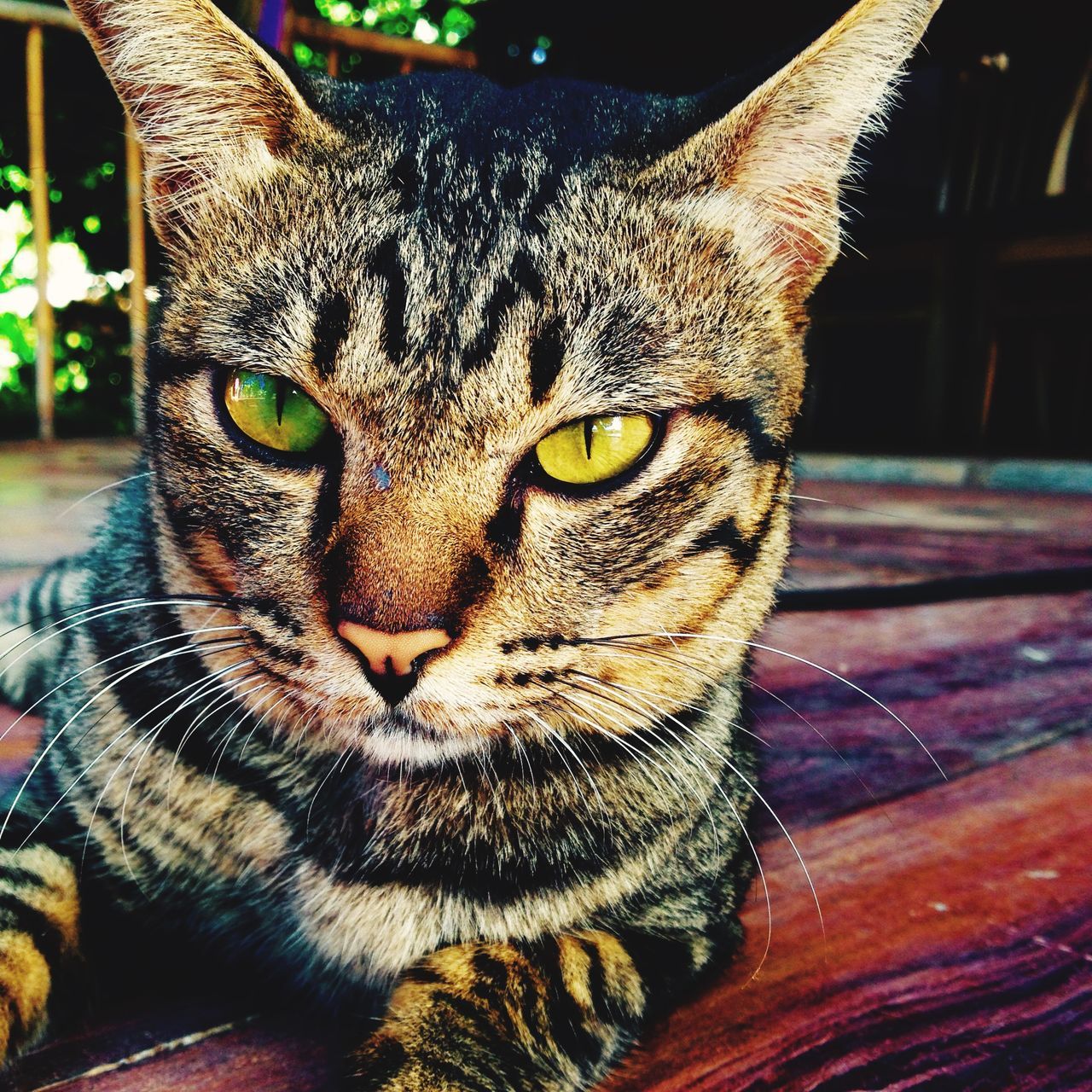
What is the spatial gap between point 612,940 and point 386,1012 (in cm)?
17

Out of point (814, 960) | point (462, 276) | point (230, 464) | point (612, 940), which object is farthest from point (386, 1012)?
point (462, 276)

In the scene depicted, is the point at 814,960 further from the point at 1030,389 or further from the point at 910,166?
the point at 910,166

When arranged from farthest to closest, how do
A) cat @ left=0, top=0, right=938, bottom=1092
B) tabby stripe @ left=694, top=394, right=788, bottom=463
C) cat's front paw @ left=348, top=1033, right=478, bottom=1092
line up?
tabby stripe @ left=694, top=394, right=788, bottom=463, cat @ left=0, top=0, right=938, bottom=1092, cat's front paw @ left=348, top=1033, right=478, bottom=1092

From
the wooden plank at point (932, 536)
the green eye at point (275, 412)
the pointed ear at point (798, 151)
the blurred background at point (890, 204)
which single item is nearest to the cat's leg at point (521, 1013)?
the green eye at point (275, 412)

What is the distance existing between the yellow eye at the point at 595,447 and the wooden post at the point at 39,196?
371 centimetres

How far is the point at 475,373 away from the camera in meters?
0.72

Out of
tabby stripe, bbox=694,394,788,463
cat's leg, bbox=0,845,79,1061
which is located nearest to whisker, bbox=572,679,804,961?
tabby stripe, bbox=694,394,788,463

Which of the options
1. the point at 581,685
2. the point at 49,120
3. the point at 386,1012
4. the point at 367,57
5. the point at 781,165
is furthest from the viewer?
the point at 367,57

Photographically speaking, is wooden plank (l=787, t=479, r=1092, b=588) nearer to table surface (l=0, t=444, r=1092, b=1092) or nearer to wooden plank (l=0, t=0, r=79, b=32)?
table surface (l=0, t=444, r=1092, b=1092)

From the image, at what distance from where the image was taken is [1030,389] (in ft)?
14.7

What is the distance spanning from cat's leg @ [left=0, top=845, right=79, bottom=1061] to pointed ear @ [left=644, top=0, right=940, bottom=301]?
2.42 ft

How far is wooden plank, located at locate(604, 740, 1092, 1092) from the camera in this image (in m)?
0.61

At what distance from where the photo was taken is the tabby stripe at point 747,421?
2.58 ft

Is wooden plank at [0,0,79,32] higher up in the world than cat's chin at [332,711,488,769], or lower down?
higher up
